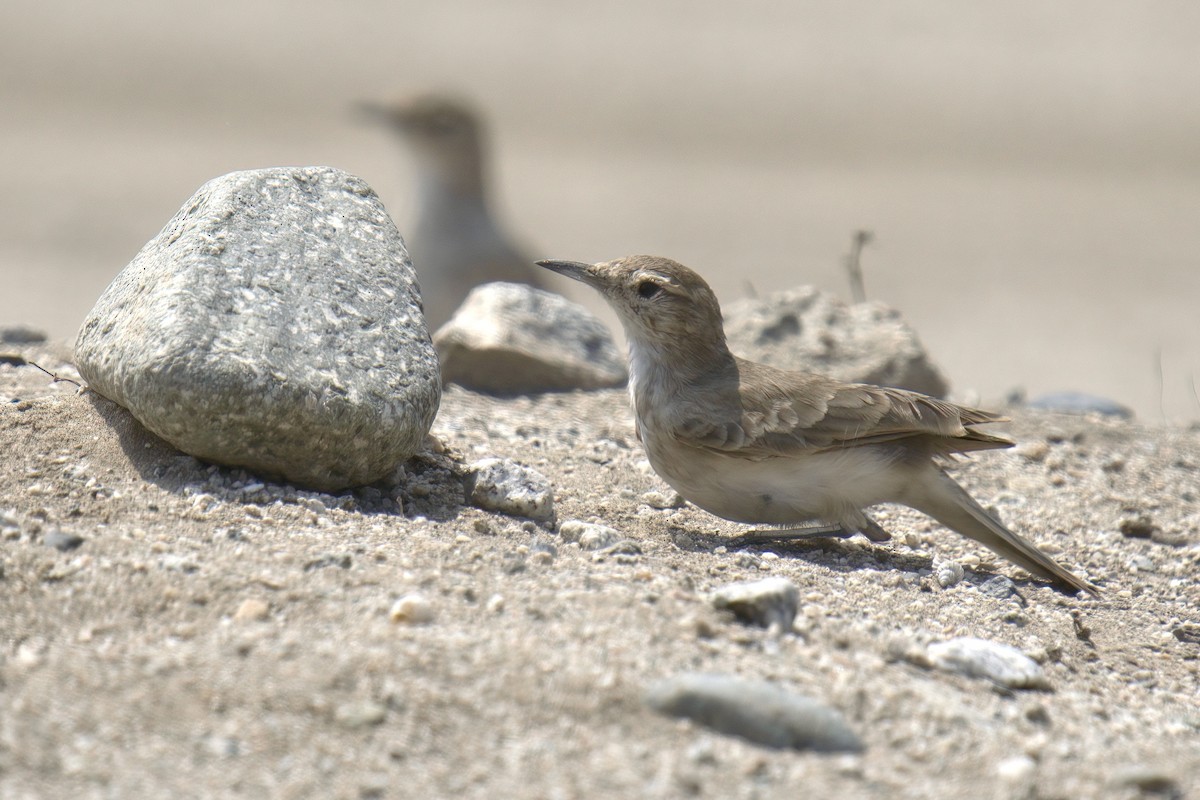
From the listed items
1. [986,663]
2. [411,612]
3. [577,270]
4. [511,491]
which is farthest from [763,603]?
[577,270]

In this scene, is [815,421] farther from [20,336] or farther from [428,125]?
[428,125]

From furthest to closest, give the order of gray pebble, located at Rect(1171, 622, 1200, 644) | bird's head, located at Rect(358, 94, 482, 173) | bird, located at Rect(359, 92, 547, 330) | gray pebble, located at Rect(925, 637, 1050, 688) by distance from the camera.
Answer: bird's head, located at Rect(358, 94, 482, 173), bird, located at Rect(359, 92, 547, 330), gray pebble, located at Rect(1171, 622, 1200, 644), gray pebble, located at Rect(925, 637, 1050, 688)

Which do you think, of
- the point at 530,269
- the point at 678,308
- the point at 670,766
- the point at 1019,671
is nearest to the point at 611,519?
the point at 678,308

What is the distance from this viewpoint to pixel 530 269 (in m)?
11.4

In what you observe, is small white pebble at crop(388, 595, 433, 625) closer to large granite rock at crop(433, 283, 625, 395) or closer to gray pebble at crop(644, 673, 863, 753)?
gray pebble at crop(644, 673, 863, 753)

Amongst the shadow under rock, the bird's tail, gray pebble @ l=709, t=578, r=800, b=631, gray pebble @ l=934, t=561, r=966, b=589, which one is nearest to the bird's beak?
the shadow under rock

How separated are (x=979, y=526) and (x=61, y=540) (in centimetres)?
320

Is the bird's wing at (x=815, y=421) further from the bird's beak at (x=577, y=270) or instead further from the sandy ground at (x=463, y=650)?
the bird's beak at (x=577, y=270)

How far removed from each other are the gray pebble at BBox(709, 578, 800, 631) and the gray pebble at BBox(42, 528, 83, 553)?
1.81 meters

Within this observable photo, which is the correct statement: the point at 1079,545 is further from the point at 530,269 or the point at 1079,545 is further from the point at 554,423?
the point at 530,269

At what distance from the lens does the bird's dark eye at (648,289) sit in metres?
5.40

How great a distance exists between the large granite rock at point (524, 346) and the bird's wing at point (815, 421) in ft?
7.02

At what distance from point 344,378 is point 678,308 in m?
1.56

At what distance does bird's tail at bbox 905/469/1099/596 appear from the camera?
4.82 m
